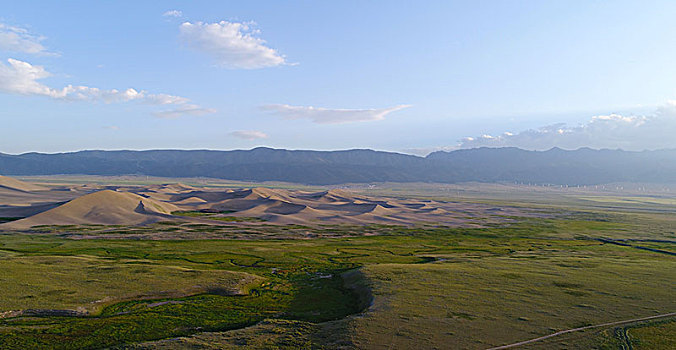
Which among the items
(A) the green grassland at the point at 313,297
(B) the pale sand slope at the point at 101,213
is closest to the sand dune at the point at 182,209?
(B) the pale sand slope at the point at 101,213

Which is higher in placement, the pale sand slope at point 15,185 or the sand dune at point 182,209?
the pale sand slope at point 15,185

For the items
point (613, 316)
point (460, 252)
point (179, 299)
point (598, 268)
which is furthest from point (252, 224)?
point (613, 316)

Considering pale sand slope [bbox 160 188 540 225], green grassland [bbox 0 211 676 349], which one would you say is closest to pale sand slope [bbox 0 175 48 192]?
pale sand slope [bbox 160 188 540 225]

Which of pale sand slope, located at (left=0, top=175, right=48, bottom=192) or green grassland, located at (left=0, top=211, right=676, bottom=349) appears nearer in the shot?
green grassland, located at (left=0, top=211, right=676, bottom=349)

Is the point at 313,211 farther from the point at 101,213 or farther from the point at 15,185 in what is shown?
the point at 15,185

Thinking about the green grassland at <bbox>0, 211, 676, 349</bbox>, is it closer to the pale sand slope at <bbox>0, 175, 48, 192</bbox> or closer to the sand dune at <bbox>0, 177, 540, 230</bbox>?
the sand dune at <bbox>0, 177, 540, 230</bbox>

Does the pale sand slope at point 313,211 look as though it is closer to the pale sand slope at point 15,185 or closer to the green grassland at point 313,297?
the green grassland at point 313,297
